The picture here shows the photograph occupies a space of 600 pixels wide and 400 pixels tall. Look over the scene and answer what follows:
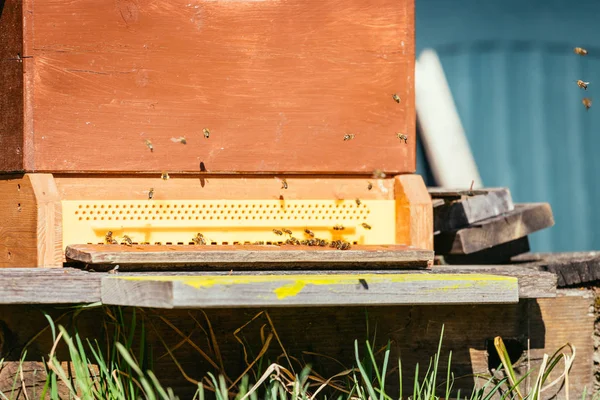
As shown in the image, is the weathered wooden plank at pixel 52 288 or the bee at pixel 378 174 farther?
the bee at pixel 378 174

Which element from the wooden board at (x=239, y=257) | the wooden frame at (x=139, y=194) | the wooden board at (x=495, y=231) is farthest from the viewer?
the wooden board at (x=495, y=231)

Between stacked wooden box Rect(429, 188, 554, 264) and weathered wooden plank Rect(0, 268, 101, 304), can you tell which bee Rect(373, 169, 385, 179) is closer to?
stacked wooden box Rect(429, 188, 554, 264)

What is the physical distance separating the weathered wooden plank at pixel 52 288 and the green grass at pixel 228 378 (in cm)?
8

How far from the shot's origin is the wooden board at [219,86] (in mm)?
3141

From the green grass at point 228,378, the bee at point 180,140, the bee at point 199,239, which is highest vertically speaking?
the bee at point 180,140

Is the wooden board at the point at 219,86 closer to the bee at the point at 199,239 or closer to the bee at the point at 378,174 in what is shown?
the bee at the point at 378,174

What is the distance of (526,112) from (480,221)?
2586 mm

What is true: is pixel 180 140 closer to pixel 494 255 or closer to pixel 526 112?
pixel 494 255

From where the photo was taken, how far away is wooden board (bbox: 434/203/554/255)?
3.79 metres

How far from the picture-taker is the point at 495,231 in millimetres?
3887

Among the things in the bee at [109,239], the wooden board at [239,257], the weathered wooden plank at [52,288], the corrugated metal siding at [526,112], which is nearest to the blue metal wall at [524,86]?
the corrugated metal siding at [526,112]

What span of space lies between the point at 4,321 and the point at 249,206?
99cm

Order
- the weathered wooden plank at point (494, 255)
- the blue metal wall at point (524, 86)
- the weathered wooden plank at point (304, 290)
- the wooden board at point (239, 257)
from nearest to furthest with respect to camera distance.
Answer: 1. the weathered wooden plank at point (304, 290)
2. the wooden board at point (239, 257)
3. the weathered wooden plank at point (494, 255)
4. the blue metal wall at point (524, 86)

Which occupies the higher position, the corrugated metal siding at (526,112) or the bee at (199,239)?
the corrugated metal siding at (526,112)
